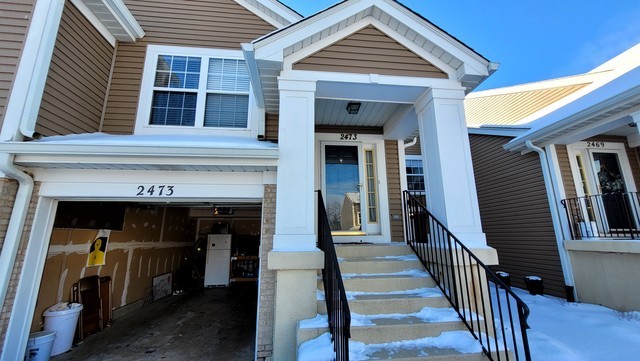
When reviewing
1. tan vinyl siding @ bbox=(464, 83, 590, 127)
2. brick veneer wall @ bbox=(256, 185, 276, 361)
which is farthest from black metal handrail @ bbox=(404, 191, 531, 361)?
tan vinyl siding @ bbox=(464, 83, 590, 127)

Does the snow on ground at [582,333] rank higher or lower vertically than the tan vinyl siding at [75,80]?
lower

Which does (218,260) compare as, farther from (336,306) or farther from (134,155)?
(336,306)

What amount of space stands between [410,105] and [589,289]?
5334 millimetres

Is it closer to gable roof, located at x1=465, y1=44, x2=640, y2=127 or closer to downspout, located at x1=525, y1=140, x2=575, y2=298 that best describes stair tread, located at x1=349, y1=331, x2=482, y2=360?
downspout, located at x1=525, y1=140, x2=575, y2=298

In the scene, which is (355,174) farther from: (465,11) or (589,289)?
(465,11)

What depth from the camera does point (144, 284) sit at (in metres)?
6.90

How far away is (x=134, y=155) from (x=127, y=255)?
394 centimetres

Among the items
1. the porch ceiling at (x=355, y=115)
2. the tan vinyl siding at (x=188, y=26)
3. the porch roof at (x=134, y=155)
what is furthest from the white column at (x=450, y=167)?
the tan vinyl siding at (x=188, y=26)

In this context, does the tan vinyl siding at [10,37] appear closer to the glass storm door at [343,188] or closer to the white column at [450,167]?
the glass storm door at [343,188]

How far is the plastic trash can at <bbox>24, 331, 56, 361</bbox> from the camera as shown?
3648 mm

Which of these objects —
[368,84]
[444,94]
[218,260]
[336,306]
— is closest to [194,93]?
[368,84]

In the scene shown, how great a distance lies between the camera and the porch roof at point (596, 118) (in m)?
4.88

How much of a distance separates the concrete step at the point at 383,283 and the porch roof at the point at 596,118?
4775 millimetres

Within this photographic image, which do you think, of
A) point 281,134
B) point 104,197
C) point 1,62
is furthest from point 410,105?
point 1,62
